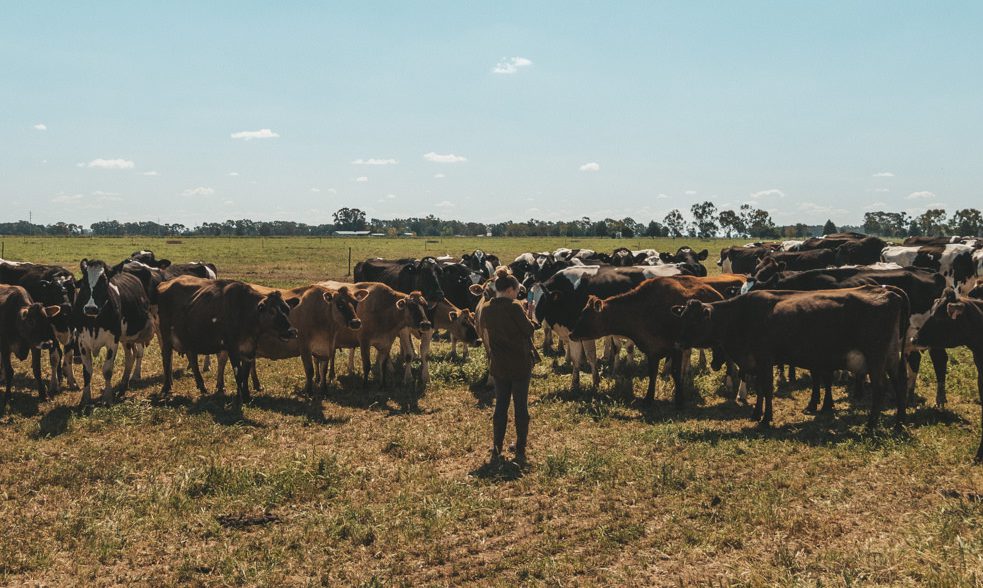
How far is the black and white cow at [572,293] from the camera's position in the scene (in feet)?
46.8

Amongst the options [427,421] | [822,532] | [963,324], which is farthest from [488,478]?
[963,324]

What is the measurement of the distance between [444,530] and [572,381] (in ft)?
22.6

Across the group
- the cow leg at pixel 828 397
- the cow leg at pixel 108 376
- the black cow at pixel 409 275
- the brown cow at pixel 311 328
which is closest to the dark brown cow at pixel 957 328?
the cow leg at pixel 828 397

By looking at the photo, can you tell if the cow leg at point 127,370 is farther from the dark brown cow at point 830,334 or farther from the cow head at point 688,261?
the cow head at point 688,261

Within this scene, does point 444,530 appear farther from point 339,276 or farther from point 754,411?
point 339,276

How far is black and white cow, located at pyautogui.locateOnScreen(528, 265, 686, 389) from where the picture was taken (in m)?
14.3

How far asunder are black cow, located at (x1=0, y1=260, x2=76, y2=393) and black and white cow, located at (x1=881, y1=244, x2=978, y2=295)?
22.8m

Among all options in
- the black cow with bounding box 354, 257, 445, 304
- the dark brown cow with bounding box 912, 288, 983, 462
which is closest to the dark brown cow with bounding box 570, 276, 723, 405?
the dark brown cow with bounding box 912, 288, 983, 462

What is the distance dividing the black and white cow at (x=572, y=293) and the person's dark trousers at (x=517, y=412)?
4522mm

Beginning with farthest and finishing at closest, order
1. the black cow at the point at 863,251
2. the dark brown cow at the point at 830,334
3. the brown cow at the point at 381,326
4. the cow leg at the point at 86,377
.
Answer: the black cow at the point at 863,251
the brown cow at the point at 381,326
the cow leg at the point at 86,377
the dark brown cow at the point at 830,334

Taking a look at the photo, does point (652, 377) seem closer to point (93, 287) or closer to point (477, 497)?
point (477, 497)

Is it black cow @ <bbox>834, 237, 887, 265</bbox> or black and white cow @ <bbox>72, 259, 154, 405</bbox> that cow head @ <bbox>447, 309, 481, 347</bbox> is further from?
black cow @ <bbox>834, 237, 887, 265</bbox>

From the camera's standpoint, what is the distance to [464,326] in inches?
558

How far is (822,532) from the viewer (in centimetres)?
651
